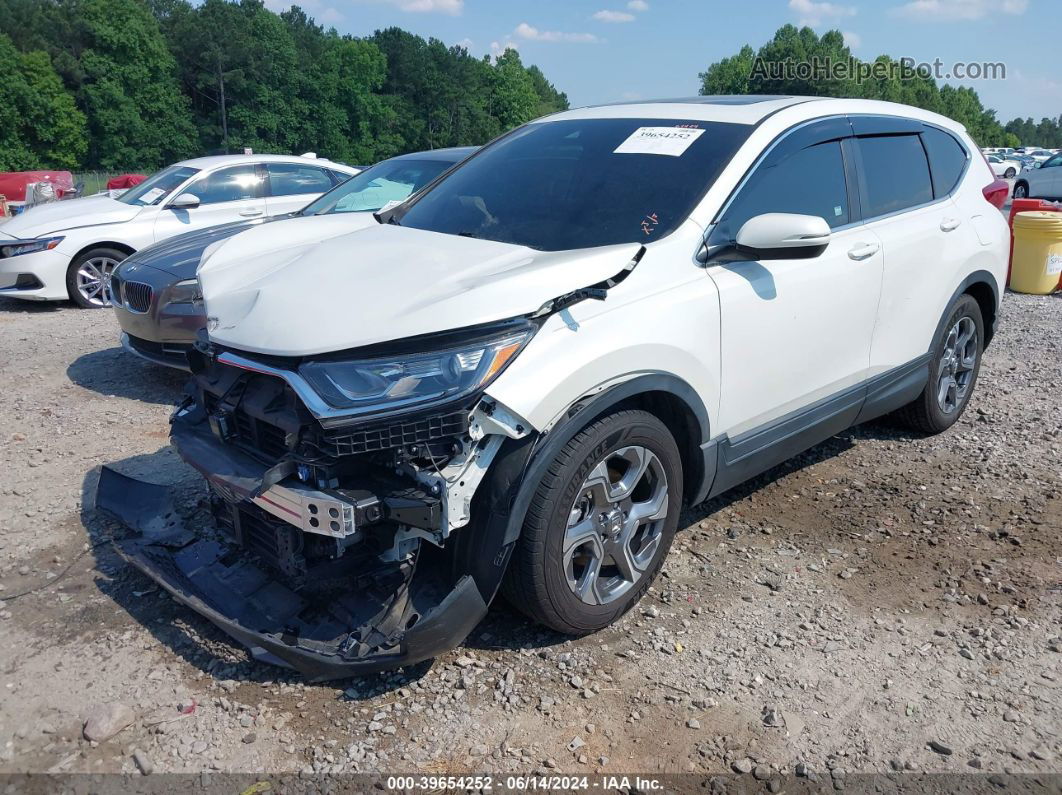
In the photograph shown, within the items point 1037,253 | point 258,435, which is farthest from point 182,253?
point 1037,253

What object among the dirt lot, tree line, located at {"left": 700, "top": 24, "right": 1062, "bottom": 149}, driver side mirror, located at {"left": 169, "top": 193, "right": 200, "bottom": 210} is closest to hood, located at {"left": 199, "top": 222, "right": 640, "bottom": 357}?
the dirt lot

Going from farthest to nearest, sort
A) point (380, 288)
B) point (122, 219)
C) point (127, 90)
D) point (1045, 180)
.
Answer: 1. point (127, 90)
2. point (1045, 180)
3. point (122, 219)
4. point (380, 288)

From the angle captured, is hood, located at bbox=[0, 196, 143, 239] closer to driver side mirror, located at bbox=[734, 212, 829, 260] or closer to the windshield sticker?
the windshield sticker

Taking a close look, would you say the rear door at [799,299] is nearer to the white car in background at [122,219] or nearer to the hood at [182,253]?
the hood at [182,253]

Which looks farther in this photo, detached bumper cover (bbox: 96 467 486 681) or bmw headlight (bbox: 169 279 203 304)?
bmw headlight (bbox: 169 279 203 304)

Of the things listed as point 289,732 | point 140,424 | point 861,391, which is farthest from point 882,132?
point 140,424

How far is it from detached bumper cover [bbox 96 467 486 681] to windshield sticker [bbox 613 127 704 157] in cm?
207

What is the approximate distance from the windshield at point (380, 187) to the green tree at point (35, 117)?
203ft

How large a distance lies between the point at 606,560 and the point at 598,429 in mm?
597

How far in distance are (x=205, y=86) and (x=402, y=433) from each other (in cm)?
8095

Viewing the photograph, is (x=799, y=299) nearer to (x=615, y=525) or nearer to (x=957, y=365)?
(x=615, y=525)

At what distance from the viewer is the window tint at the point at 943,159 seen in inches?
188

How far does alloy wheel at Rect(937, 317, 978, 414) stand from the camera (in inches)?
200

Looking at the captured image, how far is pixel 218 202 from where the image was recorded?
30.5ft
